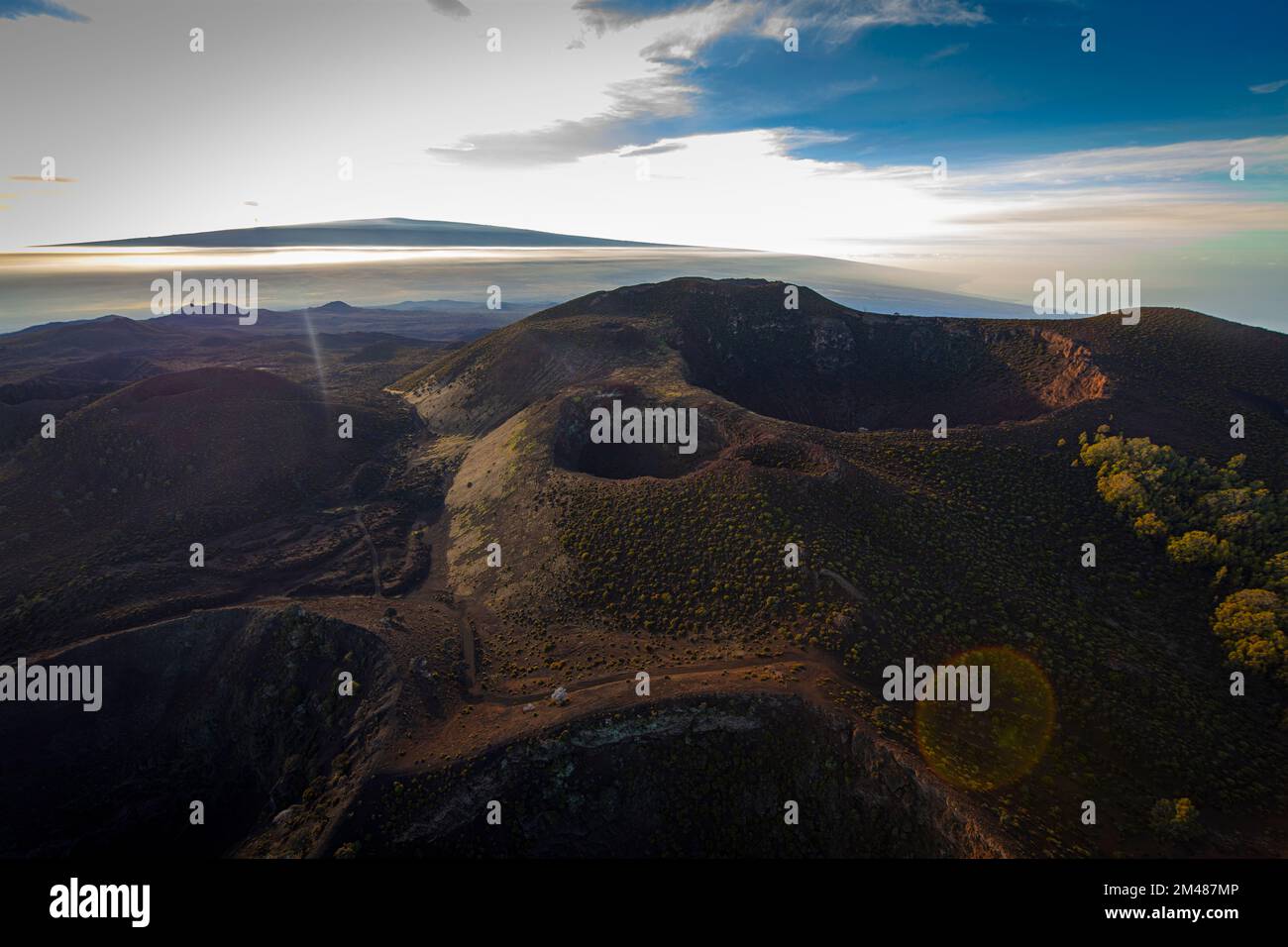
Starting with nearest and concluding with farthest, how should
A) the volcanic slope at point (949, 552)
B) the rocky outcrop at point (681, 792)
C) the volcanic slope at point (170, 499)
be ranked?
1. the rocky outcrop at point (681, 792)
2. the volcanic slope at point (949, 552)
3. the volcanic slope at point (170, 499)

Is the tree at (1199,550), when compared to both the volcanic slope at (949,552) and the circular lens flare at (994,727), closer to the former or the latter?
the volcanic slope at (949,552)

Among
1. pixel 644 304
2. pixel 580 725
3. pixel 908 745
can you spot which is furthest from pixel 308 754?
pixel 644 304

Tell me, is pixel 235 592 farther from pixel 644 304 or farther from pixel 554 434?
pixel 644 304

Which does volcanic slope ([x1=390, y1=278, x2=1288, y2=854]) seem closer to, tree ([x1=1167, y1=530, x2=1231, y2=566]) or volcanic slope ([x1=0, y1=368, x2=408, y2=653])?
tree ([x1=1167, y1=530, x2=1231, y2=566])

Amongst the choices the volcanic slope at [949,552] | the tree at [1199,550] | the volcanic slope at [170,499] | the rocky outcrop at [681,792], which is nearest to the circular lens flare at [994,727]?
the volcanic slope at [949,552]

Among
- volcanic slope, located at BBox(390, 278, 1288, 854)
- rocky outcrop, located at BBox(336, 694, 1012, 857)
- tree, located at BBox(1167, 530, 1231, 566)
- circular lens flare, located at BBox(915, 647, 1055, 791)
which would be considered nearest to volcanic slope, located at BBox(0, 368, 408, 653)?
volcanic slope, located at BBox(390, 278, 1288, 854)

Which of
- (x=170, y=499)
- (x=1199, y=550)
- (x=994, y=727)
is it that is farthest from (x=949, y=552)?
(x=170, y=499)

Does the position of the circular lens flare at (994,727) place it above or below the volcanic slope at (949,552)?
below

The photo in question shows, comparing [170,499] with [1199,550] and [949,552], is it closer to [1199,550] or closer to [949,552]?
[949,552]
